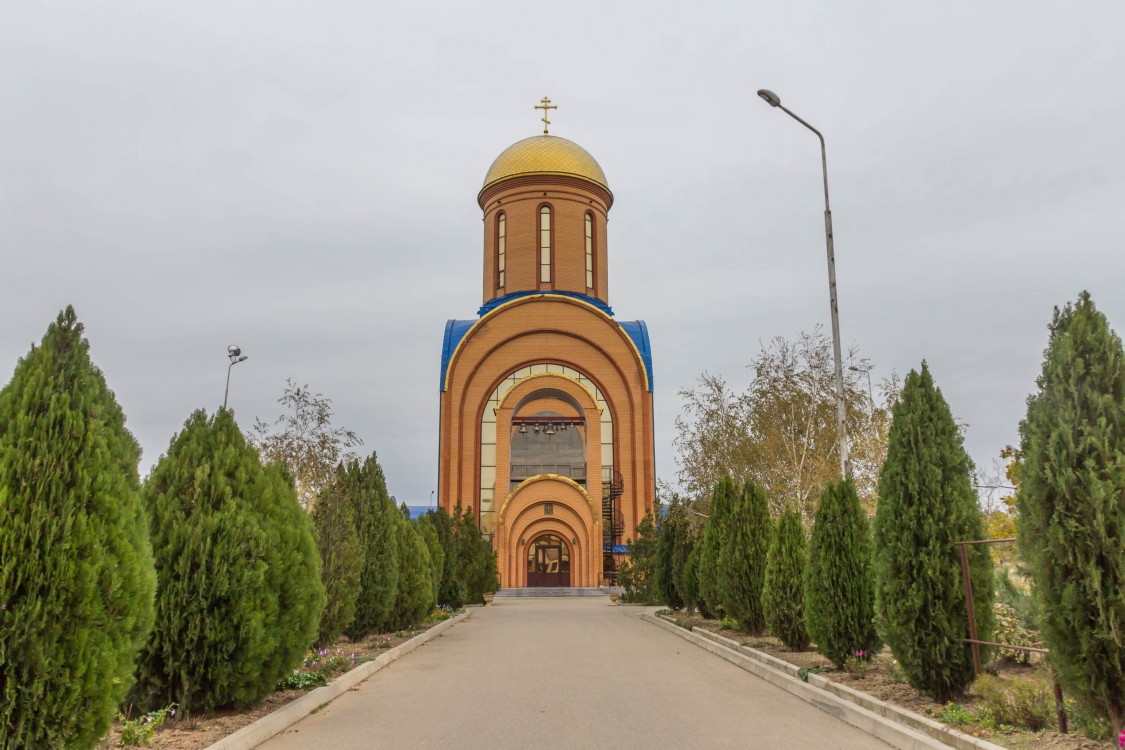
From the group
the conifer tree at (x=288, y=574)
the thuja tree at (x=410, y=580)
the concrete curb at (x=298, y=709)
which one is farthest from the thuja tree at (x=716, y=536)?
the conifer tree at (x=288, y=574)

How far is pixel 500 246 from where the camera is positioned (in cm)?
4044

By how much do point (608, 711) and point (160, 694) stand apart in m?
3.83

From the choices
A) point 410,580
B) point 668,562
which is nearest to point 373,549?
point 410,580

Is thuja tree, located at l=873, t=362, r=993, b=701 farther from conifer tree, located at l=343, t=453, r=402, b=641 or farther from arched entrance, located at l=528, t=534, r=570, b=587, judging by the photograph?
arched entrance, located at l=528, t=534, r=570, b=587

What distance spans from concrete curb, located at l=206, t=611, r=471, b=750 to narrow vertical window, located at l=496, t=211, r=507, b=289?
29.1m

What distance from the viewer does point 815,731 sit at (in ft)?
22.7

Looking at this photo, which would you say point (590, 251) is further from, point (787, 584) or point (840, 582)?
point (840, 582)

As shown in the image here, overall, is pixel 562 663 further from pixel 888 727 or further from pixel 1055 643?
pixel 1055 643

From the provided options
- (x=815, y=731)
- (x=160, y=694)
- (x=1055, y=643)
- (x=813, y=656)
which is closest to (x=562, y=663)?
(x=813, y=656)

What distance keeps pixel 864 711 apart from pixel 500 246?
3488 cm

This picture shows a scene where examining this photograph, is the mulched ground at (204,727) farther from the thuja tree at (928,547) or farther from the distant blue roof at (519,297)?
the distant blue roof at (519,297)

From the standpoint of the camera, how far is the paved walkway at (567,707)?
6.57 meters

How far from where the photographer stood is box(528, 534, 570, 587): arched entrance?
129ft

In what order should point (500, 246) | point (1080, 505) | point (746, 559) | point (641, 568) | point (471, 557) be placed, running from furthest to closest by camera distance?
point (500, 246) < point (471, 557) < point (641, 568) < point (746, 559) < point (1080, 505)
